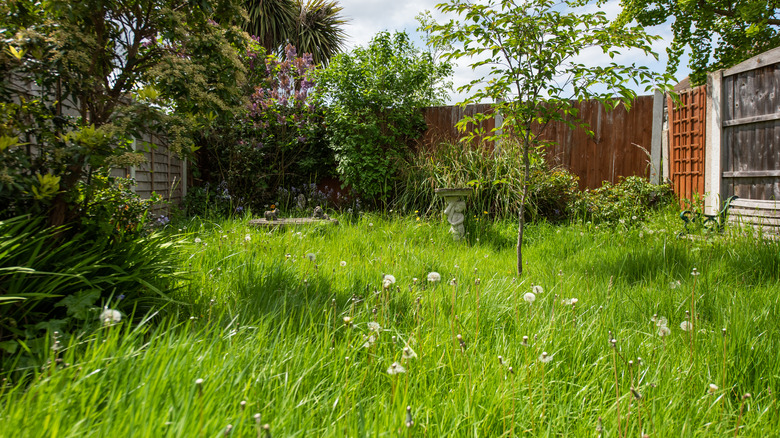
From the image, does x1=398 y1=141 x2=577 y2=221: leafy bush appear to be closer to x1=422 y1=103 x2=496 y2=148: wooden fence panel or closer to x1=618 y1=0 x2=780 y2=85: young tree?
x1=422 y1=103 x2=496 y2=148: wooden fence panel

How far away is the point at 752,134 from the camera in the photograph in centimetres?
512

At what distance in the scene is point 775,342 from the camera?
184 centimetres

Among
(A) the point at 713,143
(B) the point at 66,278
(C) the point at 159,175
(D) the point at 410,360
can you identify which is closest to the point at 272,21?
(C) the point at 159,175

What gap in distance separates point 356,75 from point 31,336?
6.00m

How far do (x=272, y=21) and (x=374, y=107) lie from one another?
30.4ft

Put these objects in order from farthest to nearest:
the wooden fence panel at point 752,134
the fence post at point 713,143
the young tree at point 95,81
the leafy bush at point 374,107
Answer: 1. the leafy bush at point 374,107
2. the fence post at point 713,143
3. the wooden fence panel at point 752,134
4. the young tree at point 95,81

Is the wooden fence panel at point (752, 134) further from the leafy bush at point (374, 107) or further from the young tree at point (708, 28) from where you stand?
the young tree at point (708, 28)

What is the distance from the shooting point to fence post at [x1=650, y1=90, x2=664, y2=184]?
23.0ft

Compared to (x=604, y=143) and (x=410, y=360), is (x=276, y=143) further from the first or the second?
(x=410, y=360)

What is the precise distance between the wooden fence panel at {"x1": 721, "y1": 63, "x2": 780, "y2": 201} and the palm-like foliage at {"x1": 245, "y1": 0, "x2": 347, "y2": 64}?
10.9 metres

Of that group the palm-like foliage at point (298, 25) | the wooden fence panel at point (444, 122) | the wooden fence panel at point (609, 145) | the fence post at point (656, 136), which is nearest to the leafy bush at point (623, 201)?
the fence post at point (656, 136)

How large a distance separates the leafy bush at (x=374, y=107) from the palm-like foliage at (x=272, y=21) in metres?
8.24

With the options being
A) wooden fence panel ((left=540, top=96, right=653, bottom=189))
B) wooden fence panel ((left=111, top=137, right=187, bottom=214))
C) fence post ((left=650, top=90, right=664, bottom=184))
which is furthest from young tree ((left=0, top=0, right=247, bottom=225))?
fence post ((left=650, top=90, right=664, bottom=184))

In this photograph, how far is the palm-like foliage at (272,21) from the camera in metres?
14.0
